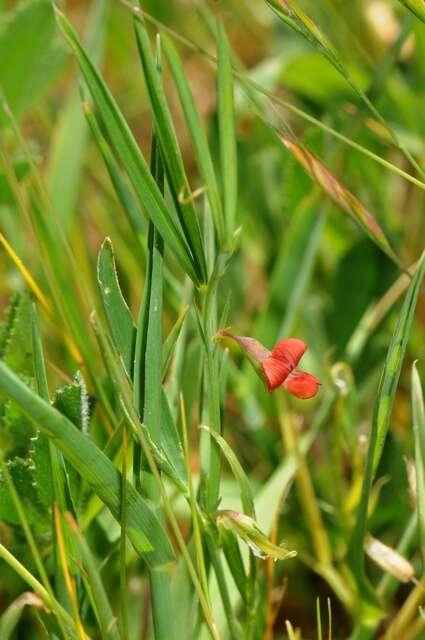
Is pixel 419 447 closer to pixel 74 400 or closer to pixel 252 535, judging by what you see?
pixel 252 535

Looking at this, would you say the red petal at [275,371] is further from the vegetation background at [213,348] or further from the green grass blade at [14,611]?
the green grass blade at [14,611]

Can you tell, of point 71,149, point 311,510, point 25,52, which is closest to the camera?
point 311,510

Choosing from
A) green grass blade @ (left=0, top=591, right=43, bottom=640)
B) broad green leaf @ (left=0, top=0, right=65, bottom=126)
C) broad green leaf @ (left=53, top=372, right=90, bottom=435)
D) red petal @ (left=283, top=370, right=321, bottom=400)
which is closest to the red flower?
red petal @ (left=283, top=370, right=321, bottom=400)

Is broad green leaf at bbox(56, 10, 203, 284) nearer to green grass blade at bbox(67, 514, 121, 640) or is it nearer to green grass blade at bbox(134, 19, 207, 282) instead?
green grass blade at bbox(134, 19, 207, 282)

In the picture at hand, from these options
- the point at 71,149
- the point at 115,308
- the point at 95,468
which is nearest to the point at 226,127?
the point at 115,308

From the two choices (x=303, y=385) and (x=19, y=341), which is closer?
(x=303, y=385)

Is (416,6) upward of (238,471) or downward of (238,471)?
upward
